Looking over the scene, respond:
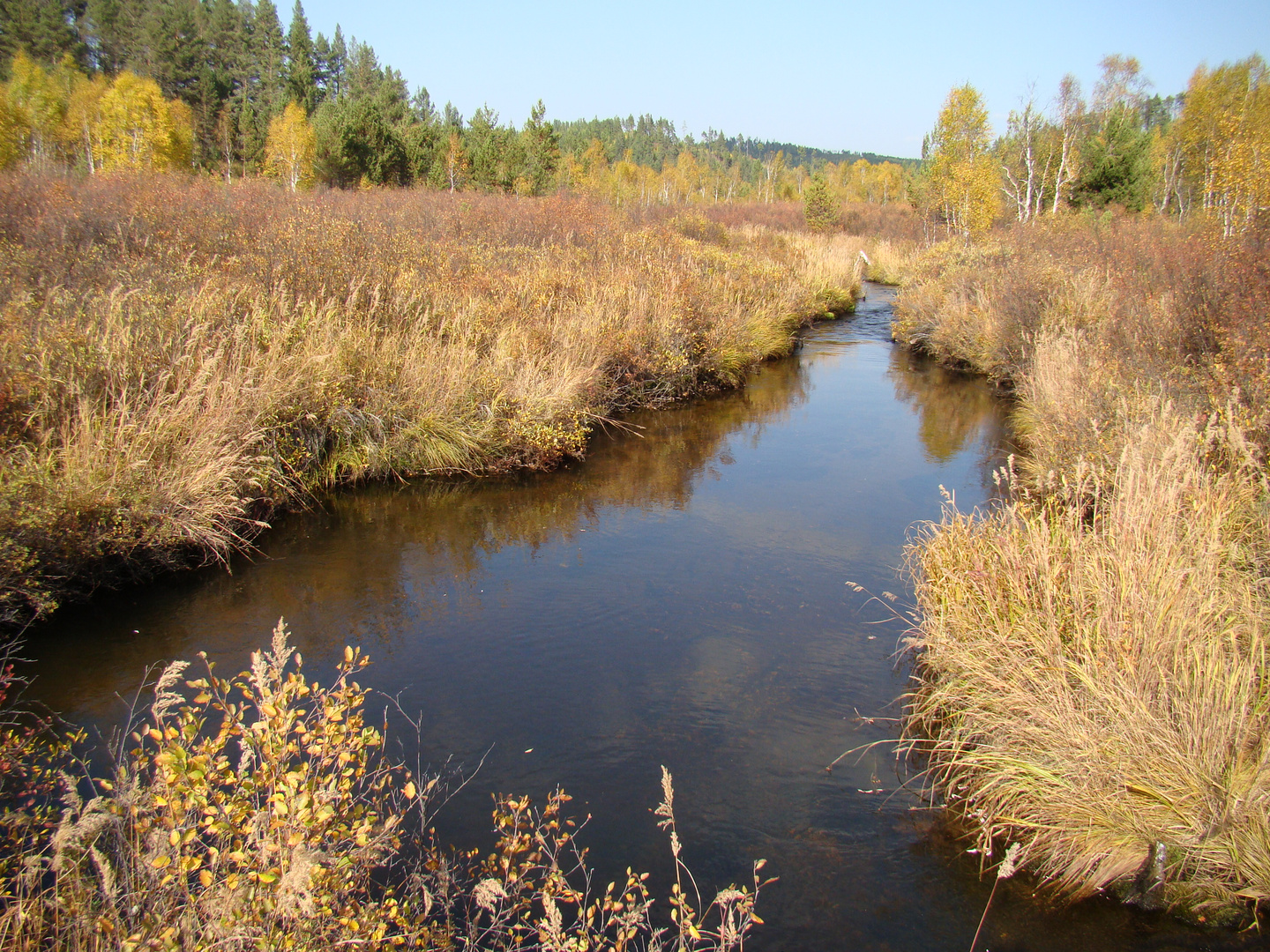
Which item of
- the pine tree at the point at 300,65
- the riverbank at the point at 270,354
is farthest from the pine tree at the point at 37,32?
the riverbank at the point at 270,354

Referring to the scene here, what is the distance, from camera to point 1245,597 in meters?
3.79

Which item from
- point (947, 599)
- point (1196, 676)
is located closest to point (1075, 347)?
point (947, 599)

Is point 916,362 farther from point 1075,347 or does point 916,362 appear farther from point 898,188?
point 898,188

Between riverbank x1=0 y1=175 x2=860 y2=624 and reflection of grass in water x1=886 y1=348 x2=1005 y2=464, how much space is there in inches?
113

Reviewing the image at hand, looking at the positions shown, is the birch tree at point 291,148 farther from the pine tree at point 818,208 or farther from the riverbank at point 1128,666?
the riverbank at point 1128,666

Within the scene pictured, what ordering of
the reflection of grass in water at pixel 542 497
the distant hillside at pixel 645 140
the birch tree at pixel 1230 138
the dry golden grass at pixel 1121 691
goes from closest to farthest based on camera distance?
the dry golden grass at pixel 1121 691 < the reflection of grass in water at pixel 542 497 < the birch tree at pixel 1230 138 < the distant hillside at pixel 645 140

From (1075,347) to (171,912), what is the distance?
34.3 ft

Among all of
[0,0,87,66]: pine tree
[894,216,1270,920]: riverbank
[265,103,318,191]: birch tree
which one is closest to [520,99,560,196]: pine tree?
[265,103,318,191]: birch tree

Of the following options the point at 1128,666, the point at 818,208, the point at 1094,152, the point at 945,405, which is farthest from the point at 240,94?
the point at 1128,666

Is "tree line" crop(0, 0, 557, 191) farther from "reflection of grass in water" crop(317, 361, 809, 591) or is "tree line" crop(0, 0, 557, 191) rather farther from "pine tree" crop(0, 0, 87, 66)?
"reflection of grass in water" crop(317, 361, 809, 591)

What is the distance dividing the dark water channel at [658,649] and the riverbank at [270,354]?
49cm

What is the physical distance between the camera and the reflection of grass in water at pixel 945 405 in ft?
34.6

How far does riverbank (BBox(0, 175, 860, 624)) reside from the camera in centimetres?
584

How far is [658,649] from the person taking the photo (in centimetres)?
538
